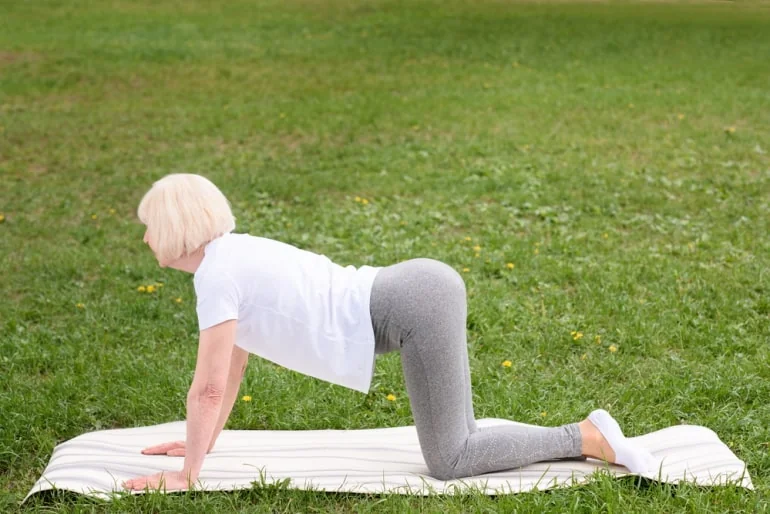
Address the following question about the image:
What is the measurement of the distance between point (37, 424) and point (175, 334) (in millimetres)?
1172

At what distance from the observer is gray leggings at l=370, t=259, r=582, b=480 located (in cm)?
306

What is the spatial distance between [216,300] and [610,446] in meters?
1.59

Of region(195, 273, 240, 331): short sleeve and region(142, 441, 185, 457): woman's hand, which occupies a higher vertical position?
region(195, 273, 240, 331): short sleeve

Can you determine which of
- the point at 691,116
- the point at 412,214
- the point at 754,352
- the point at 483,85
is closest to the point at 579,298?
the point at 754,352

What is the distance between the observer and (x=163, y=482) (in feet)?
10.5

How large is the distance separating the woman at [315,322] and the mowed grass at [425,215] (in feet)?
0.69

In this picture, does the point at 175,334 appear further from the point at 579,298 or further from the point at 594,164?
the point at 594,164

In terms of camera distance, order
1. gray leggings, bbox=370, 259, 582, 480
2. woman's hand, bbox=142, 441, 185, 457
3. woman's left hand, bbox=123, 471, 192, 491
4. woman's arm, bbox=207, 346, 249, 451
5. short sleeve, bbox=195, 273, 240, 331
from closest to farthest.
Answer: short sleeve, bbox=195, 273, 240, 331, gray leggings, bbox=370, 259, 582, 480, woman's left hand, bbox=123, 471, 192, 491, woman's arm, bbox=207, 346, 249, 451, woman's hand, bbox=142, 441, 185, 457

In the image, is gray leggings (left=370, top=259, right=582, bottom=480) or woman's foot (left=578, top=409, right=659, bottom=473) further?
woman's foot (left=578, top=409, right=659, bottom=473)

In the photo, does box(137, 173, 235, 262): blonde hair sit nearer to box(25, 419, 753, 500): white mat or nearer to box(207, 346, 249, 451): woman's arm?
box(207, 346, 249, 451): woman's arm

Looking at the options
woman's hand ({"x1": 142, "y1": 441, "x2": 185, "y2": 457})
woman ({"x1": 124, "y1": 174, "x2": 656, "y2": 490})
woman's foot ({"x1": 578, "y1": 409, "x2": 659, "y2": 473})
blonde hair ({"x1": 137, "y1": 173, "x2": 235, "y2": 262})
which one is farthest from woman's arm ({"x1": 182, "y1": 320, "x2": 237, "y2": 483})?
woman's foot ({"x1": 578, "y1": 409, "x2": 659, "y2": 473})

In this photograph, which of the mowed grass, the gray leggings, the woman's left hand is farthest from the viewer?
the mowed grass

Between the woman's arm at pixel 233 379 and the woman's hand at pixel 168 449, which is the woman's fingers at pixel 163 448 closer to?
the woman's hand at pixel 168 449

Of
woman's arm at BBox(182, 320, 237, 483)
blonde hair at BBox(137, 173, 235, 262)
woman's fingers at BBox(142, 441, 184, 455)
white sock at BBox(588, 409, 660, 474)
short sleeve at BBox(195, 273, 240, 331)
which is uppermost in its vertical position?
blonde hair at BBox(137, 173, 235, 262)
